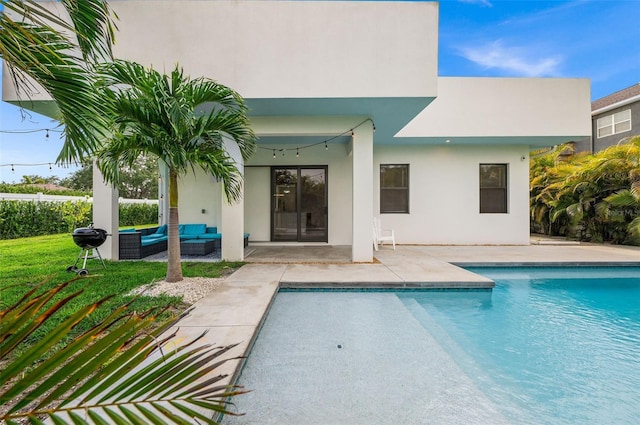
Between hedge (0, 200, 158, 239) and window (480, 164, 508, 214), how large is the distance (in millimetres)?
14944

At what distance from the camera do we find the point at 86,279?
5.79 metres

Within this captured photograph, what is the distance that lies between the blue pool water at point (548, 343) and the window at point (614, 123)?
550 inches

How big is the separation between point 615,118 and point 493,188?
37.9ft

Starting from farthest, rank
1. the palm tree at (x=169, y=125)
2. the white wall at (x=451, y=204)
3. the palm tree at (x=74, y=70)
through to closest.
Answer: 1. the white wall at (x=451, y=204)
2. the palm tree at (x=169, y=125)
3. the palm tree at (x=74, y=70)

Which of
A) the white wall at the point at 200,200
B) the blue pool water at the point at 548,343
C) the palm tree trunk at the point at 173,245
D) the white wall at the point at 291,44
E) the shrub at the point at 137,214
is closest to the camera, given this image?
the blue pool water at the point at 548,343

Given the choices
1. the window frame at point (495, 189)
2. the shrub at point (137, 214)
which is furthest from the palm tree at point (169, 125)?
the shrub at point (137, 214)

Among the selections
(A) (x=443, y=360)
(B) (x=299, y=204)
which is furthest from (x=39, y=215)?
(A) (x=443, y=360)

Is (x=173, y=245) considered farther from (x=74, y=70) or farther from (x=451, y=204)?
(x=451, y=204)

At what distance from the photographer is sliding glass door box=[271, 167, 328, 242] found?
10.2 meters

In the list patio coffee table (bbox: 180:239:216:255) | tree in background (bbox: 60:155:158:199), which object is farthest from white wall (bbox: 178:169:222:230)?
tree in background (bbox: 60:155:158:199)

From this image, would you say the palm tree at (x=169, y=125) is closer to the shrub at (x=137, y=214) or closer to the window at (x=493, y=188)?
the window at (x=493, y=188)

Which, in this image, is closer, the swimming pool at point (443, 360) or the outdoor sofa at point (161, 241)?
the swimming pool at point (443, 360)

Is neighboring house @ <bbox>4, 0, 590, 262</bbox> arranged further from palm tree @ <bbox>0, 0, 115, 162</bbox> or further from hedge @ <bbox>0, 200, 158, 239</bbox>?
hedge @ <bbox>0, 200, 158, 239</bbox>

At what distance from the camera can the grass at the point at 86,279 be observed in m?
3.95
